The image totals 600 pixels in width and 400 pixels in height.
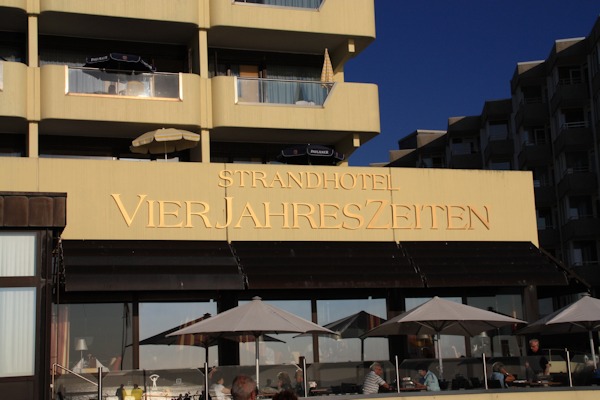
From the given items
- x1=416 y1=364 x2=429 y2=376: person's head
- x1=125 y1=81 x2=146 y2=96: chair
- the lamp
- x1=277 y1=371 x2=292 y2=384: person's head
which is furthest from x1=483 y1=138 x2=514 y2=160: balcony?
x1=277 y1=371 x2=292 y2=384: person's head

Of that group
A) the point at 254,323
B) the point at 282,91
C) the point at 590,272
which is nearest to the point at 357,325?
the point at 254,323

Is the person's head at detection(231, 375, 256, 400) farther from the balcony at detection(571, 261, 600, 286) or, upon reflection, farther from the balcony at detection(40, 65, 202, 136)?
the balcony at detection(571, 261, 600, 286)

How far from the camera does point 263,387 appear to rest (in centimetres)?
2050

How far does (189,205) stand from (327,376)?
22.4 ft

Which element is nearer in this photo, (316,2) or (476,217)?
(476,217)

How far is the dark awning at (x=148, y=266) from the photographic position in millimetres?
23734

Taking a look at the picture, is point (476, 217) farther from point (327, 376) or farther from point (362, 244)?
point (327, 376)

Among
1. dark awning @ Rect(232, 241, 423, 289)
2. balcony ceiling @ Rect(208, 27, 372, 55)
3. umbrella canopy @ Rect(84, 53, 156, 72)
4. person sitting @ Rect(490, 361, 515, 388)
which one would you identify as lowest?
person sitting @ Rect(490, 361, 515, 388)

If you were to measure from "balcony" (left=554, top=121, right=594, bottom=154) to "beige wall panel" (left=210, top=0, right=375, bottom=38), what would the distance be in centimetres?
3674

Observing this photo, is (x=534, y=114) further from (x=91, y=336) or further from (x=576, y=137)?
(x=91, y=336)

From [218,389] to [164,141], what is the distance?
31.6ft

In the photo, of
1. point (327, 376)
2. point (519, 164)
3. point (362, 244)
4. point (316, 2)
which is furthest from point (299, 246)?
point (519, 164)

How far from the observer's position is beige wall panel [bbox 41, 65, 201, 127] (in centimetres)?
2750

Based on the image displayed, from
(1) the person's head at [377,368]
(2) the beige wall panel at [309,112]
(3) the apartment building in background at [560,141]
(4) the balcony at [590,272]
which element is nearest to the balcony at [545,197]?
(3) the apartment building in background at [560,141]
